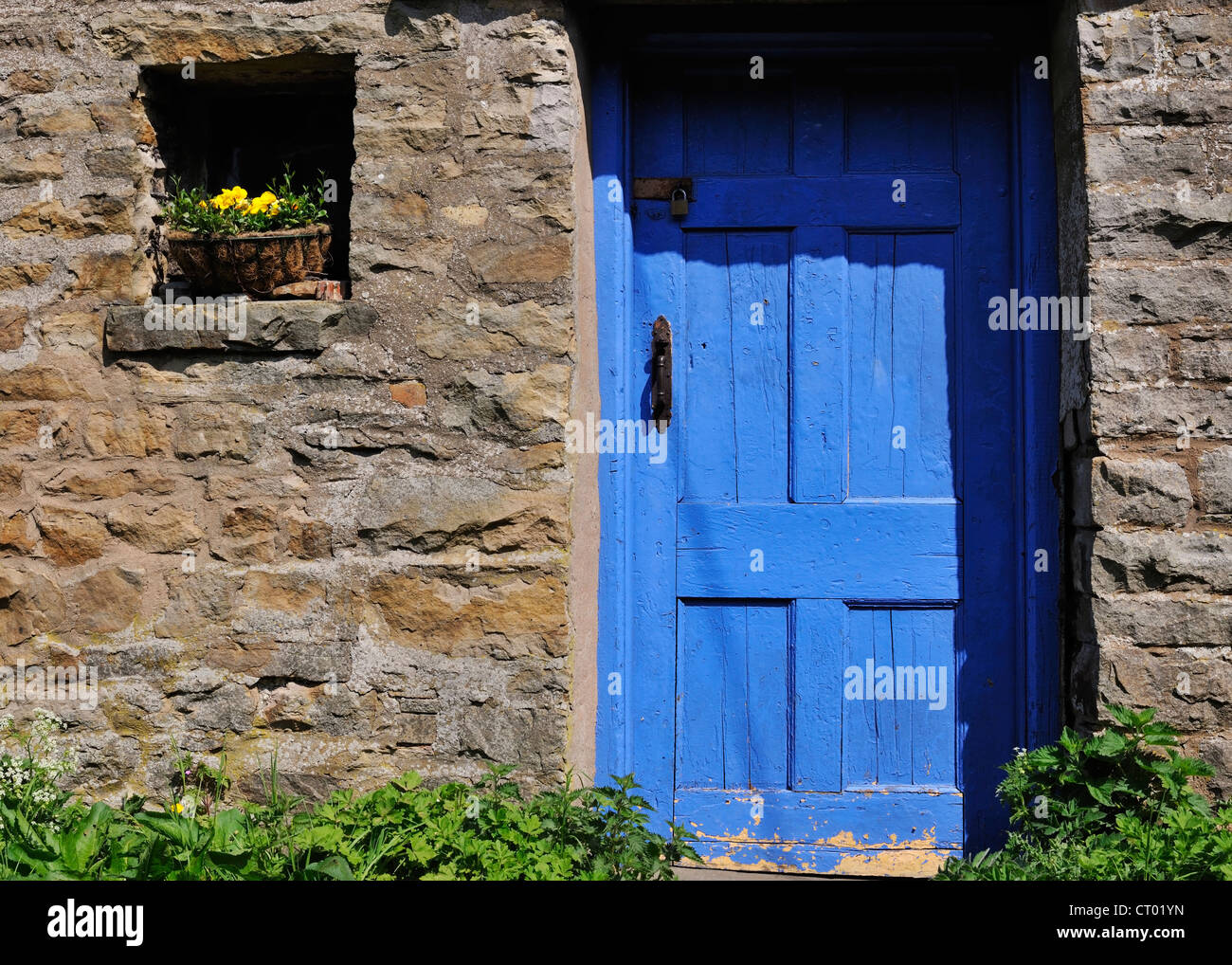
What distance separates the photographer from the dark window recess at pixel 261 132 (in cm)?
308

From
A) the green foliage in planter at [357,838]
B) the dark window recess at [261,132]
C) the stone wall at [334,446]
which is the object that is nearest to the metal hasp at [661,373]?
the stone wall at [334,446]

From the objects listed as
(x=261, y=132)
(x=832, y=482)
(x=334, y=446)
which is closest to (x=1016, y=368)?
(x=832, y=482)

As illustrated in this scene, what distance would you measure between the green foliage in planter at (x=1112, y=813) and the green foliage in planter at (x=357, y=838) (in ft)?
2.74

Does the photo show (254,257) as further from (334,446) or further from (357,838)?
(357,838)

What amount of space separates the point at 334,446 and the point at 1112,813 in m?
2.22

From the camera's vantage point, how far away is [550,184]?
2.84 meters

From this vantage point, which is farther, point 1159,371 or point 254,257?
point 254,257

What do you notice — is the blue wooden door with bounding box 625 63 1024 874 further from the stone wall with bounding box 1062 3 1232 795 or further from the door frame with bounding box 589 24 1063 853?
the stone wall with bounding box 1062 3 1232 795

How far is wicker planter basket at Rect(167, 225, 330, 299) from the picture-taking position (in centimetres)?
288

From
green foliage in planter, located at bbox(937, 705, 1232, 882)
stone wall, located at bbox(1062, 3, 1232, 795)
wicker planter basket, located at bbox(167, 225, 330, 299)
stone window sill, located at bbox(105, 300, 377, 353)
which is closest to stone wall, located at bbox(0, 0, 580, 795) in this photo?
stone window sill, located at bbox(105, 300, 377, 353)

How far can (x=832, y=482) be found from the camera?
120 inches

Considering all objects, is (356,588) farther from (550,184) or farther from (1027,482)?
(1027,482)

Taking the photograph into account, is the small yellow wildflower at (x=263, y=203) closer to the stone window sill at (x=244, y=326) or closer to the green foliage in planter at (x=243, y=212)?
the green foliage in planter at (x=243, y=212)

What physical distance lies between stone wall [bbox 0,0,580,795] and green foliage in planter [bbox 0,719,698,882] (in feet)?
0.47
